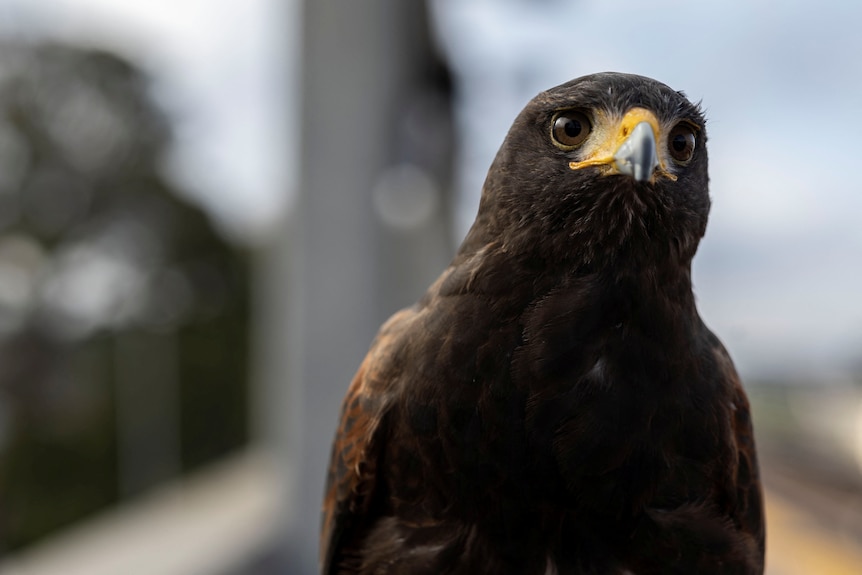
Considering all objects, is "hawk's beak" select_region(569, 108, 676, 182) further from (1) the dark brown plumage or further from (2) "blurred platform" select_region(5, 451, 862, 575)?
(2) "blurred platform" select_region(5, 451, 862, 575)

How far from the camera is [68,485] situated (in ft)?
15.2

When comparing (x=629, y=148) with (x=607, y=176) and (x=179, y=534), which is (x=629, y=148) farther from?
(x=179, y=534)

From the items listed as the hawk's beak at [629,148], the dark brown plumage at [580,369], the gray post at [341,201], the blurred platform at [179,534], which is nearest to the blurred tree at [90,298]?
the blurred platform at [179,534]

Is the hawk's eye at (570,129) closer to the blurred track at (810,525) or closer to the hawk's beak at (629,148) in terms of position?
the hawk's beak at (629,148)

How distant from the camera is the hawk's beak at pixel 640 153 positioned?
3.64 feet

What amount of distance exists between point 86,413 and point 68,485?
469 millimetres

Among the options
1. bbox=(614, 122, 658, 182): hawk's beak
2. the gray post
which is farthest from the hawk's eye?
the gray post

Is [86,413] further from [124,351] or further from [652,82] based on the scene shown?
[652,82]

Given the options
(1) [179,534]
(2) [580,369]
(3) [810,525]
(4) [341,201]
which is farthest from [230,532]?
(2) [580,369]

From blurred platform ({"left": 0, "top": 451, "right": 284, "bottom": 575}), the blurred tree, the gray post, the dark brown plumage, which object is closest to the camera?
the dark brown plumage

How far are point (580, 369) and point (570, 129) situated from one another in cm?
42

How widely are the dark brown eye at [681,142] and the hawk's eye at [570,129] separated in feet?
0.49

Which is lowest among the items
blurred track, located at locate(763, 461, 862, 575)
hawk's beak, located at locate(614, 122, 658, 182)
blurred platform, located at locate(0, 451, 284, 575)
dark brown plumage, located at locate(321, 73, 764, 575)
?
blurred platform, located at locate(0, 451, 284, 575)

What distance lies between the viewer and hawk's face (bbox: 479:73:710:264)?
1188mm
